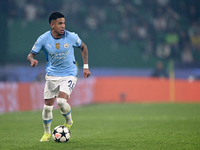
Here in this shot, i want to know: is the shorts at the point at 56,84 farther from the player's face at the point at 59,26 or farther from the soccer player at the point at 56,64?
the player's face at the point at 59,26

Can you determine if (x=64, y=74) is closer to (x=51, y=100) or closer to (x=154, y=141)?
(x=51, y=100)

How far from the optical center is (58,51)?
25.6 feet

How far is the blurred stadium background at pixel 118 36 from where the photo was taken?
21938 millimetres

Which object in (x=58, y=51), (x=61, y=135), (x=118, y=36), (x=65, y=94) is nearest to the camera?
(x=61, y=135)

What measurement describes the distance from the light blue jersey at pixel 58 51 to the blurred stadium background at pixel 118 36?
1282 centimetres

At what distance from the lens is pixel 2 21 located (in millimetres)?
20234

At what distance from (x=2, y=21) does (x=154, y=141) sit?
14.4m

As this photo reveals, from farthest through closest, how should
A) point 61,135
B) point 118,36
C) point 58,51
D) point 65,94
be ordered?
point 118,36
point 58,51
point 65,94
point 61,135

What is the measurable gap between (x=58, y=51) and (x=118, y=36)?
1915cm

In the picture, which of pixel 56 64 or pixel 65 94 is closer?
pixel 65 94

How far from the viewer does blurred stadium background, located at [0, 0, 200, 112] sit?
2194 centimetres

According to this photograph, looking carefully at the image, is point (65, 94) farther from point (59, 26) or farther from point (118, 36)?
point (118, 36)

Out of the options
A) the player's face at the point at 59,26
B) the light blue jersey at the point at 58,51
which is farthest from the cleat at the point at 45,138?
the player's face at the point at 59,26

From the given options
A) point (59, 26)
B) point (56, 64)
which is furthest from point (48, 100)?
point (59, 26)
